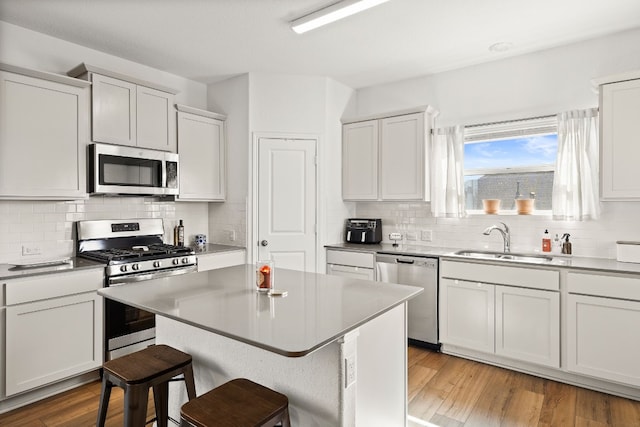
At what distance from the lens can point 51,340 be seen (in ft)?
8.91

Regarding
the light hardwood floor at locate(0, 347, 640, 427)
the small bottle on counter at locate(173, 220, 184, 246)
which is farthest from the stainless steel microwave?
the light hardwood floor at locate(0, 347, 640, 427)

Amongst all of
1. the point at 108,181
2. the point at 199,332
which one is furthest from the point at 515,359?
the point at 108,181

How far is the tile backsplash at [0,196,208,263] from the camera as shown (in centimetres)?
297

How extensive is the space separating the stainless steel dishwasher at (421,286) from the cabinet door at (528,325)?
0.56 meters

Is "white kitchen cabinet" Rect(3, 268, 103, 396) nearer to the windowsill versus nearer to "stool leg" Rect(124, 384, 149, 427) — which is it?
"stool leg" Rect(124, 384, 149, 427)

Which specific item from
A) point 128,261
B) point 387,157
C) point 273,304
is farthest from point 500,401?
point 128,261

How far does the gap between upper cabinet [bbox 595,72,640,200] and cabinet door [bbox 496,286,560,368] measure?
3.08 feet

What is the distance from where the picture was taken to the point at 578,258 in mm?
3238

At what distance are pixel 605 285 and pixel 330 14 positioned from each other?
2.78 m

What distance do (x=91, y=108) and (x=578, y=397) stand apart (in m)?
4.37

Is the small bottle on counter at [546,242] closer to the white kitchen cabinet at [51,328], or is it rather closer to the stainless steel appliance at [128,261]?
the stainless steel appliance at [128,261]

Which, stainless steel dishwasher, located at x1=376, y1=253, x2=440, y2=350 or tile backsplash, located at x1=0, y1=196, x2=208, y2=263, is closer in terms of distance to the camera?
tile backsplash, located at x1=0, y1=196, x2=208, y2=263

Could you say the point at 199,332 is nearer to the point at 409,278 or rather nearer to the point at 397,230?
the point at 409,278

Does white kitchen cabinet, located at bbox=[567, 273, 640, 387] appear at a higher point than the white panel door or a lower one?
lower
